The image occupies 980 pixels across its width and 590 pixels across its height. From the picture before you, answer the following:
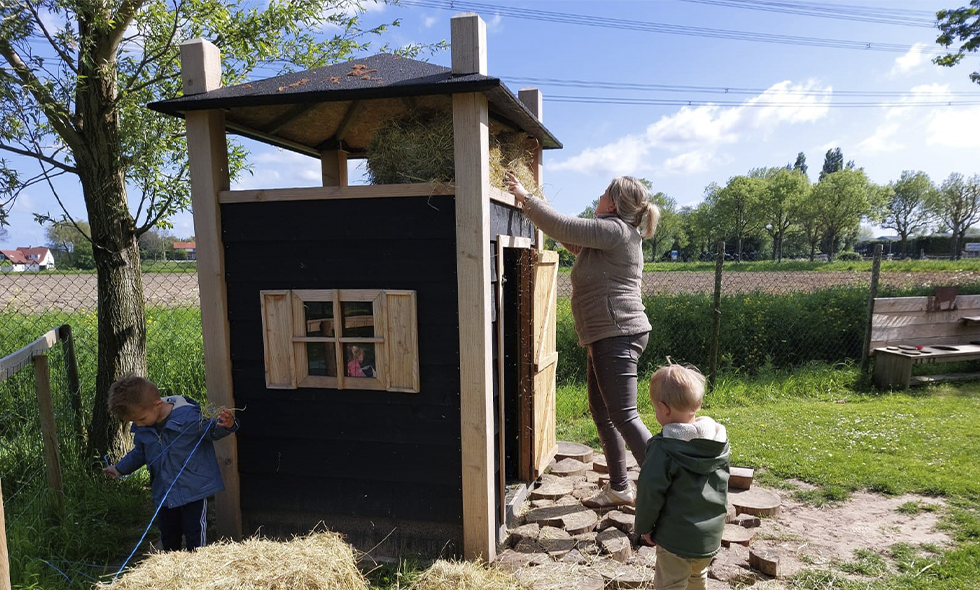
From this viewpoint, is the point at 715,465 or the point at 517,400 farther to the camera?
the point at 517,400

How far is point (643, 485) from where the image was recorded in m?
2.29

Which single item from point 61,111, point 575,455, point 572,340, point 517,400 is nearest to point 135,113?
point 61,111

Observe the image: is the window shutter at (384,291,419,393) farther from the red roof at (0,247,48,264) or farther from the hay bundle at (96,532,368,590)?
the red roof at (0,247,48,264)

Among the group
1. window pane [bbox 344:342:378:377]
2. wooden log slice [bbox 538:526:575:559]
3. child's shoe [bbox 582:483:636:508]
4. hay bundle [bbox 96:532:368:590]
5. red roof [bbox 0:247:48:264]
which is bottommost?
wooden log slice [bbox 538:526:575:559]

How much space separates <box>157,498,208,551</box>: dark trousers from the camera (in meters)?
2.93

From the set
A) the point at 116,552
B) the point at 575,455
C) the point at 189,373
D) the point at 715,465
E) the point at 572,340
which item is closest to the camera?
the point at 715,465

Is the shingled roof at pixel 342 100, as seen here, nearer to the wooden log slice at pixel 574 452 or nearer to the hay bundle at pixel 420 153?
the hay bundle at pixel 420 153

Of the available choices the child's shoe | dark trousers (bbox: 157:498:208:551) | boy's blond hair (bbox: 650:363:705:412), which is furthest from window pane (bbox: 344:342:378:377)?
the child's shoe

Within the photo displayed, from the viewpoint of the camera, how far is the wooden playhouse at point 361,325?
2867mm

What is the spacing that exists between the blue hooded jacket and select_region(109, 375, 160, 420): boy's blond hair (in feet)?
0.48

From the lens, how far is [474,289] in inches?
113

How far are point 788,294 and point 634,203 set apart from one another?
6.59m

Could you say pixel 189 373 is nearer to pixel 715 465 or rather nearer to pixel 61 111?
pixel 61 111

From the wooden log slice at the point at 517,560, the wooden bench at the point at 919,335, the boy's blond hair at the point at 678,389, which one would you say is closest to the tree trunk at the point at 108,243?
the wooden log slice at the point at 517,560
